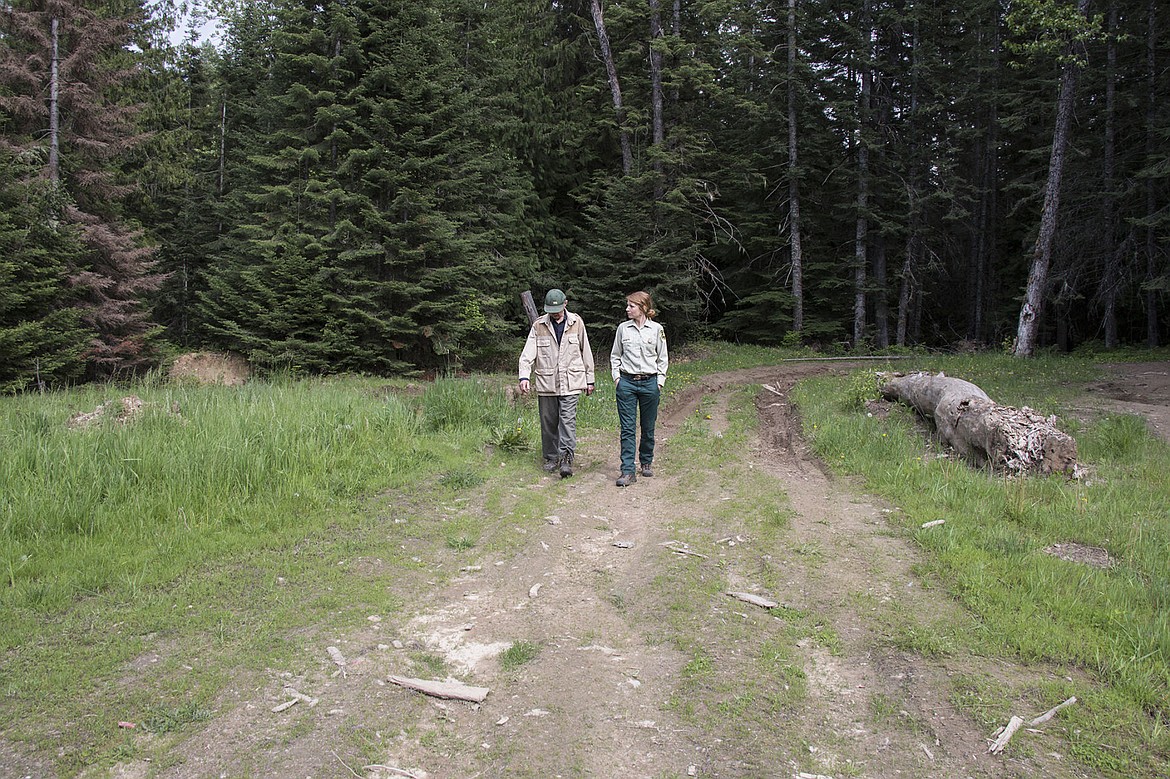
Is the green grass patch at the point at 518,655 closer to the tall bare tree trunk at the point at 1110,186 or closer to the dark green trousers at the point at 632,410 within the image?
the dark green trousers at the point at 632,410

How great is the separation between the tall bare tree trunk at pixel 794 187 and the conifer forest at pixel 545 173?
15 cm

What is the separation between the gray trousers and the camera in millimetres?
8289

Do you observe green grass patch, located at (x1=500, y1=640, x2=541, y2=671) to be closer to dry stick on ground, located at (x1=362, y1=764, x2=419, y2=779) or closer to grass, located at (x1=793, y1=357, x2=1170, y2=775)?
dry stick on ground, located at (x1=362, y1=764, x2=419, y2=779)

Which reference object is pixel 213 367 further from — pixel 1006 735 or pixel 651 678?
pixel 1006 735

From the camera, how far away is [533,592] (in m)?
5.01

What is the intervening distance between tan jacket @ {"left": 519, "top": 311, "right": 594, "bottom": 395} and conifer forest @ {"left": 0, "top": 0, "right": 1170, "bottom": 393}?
30.4 feet

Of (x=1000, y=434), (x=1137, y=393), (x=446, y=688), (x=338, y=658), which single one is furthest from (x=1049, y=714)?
(x=1137, y=393)

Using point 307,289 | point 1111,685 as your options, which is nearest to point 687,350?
point 307,289

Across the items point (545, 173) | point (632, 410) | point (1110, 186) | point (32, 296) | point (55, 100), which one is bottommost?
point (632, 410)

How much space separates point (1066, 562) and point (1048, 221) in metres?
17.2

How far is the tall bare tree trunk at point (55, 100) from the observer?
1673 centimetres

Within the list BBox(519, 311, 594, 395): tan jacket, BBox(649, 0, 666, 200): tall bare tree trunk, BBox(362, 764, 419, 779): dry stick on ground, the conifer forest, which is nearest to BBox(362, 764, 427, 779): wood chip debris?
BBox(362, 764, 419, 779): dry stick on ground

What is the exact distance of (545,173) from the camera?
2364cm

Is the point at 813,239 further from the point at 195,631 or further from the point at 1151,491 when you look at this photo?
the point at 195,631
